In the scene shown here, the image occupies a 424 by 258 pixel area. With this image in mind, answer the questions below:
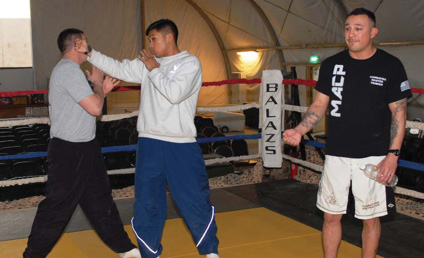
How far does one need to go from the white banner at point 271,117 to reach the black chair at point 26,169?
2.42 m

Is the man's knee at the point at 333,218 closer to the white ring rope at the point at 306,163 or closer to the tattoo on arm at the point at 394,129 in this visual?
the tattoo on arm at the point at 394,129

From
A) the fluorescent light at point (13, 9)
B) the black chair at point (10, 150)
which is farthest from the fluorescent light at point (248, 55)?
the black chair at point (10, 150)

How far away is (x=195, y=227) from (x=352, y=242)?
1.27 metres

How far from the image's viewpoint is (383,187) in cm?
277

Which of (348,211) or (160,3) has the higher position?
(160,3)

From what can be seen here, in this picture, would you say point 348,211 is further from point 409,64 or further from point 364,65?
point 409,64

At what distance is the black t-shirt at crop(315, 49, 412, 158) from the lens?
2.67 metres

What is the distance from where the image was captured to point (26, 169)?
17.9 feet

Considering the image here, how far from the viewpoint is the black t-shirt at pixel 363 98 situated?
2670mm

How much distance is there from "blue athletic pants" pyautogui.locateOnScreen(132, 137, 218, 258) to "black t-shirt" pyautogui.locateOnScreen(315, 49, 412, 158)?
81 cm

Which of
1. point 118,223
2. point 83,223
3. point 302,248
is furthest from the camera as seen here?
point 83,223

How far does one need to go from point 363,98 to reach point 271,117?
8.93 feet

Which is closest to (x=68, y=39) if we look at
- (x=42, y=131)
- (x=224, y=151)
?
(x=224, y=151)

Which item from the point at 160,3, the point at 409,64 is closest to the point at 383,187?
the point at 409,64
